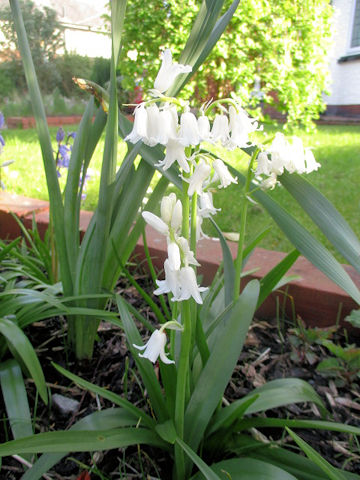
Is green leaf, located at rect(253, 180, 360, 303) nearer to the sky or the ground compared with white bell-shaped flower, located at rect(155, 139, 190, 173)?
nearer to the ground

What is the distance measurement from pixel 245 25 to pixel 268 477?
3831 millimetres

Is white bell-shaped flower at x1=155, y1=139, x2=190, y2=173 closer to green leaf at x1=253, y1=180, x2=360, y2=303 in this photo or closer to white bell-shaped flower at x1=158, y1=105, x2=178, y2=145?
white bell-shaped flower at x1=158, y1=105, x2=178, y2=145

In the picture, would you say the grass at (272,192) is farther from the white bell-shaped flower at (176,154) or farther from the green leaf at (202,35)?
the white bell-shaped flower at (176,154)

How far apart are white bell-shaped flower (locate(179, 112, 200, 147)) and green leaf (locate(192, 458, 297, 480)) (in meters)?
0.59

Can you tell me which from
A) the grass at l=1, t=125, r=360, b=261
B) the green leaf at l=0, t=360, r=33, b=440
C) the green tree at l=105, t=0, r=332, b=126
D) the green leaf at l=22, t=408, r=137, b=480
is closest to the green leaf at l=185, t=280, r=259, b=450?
the green leaf at l=22, t=408, r=137, b=480

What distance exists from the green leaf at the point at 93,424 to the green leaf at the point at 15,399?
0.46 ft

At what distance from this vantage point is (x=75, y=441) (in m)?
0.74

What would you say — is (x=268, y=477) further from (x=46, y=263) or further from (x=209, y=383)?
(x=46, y=263)

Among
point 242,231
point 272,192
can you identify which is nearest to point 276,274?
point 242,231

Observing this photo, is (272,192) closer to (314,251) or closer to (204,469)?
(314,251)

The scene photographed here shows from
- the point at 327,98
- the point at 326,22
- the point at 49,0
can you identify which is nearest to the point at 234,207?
the point at 326,22

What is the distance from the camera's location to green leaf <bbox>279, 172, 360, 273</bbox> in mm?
783

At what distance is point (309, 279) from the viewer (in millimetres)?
1520

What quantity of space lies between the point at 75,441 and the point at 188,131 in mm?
555
